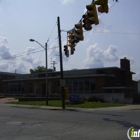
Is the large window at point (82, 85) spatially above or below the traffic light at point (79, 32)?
below

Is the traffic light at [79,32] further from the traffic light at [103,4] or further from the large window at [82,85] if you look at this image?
the large window at [82,85]

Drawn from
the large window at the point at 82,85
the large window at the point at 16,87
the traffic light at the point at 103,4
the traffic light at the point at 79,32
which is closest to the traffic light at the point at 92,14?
the traffic light at the point at 103,4

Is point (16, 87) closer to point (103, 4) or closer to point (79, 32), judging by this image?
point (79, 32)

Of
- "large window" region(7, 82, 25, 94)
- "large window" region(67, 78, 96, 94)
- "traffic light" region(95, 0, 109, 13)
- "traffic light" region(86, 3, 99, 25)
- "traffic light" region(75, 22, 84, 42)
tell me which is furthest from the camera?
"large window" region(7, 82, 25, 94)

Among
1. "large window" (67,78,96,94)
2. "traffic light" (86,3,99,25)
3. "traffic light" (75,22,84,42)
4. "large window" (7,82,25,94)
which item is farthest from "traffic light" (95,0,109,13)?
"large window" (7,82,25,94)

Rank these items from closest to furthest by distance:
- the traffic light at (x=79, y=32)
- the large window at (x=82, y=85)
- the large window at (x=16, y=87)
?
the traffic light at (x=79, y=32) → the large window at (x=82, y=85) → the large window at (x=16, y=87)

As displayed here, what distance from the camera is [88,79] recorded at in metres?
54.8

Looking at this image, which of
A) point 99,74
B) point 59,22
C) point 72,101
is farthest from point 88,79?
point 59,22

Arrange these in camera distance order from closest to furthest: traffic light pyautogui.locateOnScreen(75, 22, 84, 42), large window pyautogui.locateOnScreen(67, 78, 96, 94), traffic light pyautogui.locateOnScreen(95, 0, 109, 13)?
traffic light pyautogui.locateOnScreen(95, 0, 109, 13) < traffic light pyautogui.locateOnScreen(75, 22, 84, 42) < large window pyautogui.locateOnScreen(67, 78, 96, 94)

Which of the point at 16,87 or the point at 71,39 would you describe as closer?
the point at 71,39

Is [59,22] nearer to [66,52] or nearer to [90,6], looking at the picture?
[66,52]

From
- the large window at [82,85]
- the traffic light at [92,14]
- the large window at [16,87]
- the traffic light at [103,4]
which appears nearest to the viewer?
the traffic light at [103,4]

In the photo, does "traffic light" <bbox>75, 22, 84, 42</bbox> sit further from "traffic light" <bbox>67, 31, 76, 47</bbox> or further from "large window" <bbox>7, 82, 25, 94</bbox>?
"large window" <bbox>7, 82, 25, 94</bbox>

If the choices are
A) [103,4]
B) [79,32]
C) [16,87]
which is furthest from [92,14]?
[16,87]
